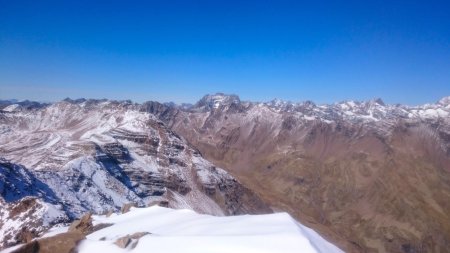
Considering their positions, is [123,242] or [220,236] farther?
[123,242]

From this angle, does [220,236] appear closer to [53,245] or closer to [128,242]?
[128,242]

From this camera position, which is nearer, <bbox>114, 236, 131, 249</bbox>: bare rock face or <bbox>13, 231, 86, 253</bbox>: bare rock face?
<bbox>13, 231, 86, 253</bbox>: bare rock face

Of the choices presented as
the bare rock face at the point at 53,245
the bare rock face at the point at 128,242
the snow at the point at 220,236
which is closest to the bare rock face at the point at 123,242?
the bare rock face at the point at 128,242

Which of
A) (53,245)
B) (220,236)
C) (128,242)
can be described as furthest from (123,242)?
(220,236)

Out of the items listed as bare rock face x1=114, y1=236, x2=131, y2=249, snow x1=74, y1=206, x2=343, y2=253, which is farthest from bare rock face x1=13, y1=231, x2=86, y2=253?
bare rock face x1=114, y1=236, x2=131, y2=249

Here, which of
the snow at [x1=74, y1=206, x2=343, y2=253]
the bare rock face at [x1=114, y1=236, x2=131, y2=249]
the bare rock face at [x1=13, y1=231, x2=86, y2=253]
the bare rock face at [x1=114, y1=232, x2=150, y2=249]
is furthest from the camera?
the bare rock face at [x1=114, y1=236, x2=131, y2=249]

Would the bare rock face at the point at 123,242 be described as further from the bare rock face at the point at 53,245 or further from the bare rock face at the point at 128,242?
the bare rock face at the point at 53,245

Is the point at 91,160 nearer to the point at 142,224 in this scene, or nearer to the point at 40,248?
the point at 142,224

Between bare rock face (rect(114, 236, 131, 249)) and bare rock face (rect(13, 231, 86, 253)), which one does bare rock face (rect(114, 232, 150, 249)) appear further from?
bare rock face (rect(13, 231, 86, 253))

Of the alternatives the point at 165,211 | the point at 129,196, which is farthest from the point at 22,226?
the point at 129,196
